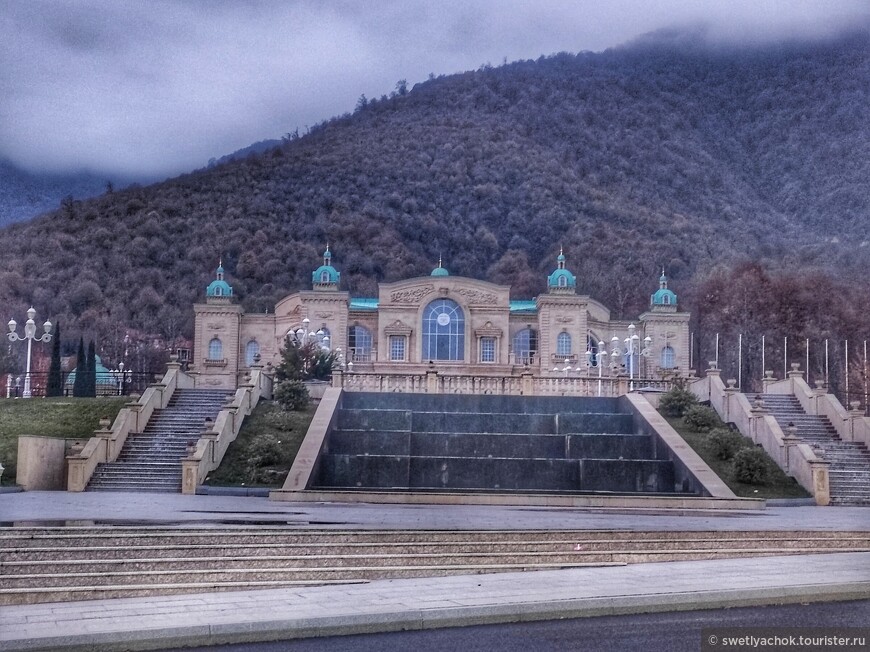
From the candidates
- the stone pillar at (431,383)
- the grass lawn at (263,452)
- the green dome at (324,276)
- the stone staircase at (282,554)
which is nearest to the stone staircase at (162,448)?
the grass lawn at (263,452)

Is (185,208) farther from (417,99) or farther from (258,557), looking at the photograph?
(258,557)

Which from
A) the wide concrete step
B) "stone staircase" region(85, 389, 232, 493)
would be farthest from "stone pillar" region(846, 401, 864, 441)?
"stone staircase" region(85, 389, 232, 493)

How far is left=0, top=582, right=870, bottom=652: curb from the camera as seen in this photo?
782cm

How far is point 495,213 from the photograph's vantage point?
100938mm

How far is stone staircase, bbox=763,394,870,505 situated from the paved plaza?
Result: 1012 centimetres

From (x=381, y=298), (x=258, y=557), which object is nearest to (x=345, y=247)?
(x=381, y=298)

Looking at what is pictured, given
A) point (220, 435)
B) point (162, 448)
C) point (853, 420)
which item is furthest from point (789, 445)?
point (162, 448)

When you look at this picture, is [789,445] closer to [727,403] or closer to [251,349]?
[727,403]

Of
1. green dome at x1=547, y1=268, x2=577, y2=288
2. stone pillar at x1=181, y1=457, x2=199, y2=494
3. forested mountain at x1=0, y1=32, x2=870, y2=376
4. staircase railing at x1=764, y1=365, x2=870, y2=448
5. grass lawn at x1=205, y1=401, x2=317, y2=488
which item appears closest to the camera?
stone pillar at x1=181, y1=457, x2=199, y2=494

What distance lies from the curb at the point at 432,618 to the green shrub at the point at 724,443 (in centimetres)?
1476

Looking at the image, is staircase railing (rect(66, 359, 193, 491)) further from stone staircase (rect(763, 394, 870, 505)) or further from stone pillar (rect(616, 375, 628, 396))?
stone staircase (rect(763, 394, 870, 505))

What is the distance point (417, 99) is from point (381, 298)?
214 feet

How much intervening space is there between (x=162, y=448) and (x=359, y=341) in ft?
103

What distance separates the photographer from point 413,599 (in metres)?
9.42
